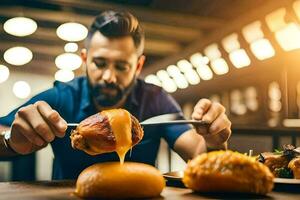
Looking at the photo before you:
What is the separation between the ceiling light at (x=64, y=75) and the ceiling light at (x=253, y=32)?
1.65 metres

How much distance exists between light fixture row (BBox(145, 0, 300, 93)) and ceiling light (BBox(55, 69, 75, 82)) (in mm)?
560

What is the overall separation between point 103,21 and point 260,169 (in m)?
1.92

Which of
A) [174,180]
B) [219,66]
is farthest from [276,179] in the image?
[219,66]

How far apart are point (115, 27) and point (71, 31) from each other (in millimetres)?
658

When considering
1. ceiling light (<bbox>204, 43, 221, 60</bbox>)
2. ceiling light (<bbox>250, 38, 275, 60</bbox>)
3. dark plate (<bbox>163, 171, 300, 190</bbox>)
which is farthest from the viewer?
ceiling light (<bbox>250, 38, 275, 60</bbox>)

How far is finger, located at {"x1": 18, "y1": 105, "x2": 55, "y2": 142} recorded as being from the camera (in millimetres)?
1301

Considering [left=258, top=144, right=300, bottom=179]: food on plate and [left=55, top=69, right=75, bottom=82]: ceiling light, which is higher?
[left=55, top=69, right=75, bottom=82]: ceiling light

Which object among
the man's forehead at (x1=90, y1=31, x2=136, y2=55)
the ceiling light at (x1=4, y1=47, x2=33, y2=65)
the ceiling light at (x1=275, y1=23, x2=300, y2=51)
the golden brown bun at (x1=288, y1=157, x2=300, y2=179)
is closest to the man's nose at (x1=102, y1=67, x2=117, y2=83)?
the man's forehead at (x1=90, y1=31, x2=136, y2=55)

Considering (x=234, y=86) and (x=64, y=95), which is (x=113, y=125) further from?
(x=234, y=86)

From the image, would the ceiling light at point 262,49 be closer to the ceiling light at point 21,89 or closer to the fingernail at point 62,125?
the ceiling light at point 21,89

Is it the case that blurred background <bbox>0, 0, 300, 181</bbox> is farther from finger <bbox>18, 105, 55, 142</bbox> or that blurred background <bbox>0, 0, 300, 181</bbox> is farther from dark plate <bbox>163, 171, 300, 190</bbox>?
dark plate <bbox>163, 171, 300, 190</bbox>

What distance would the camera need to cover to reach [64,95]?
2500mm

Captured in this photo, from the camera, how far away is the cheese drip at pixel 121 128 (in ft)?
3.68

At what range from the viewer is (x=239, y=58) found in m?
4.36
